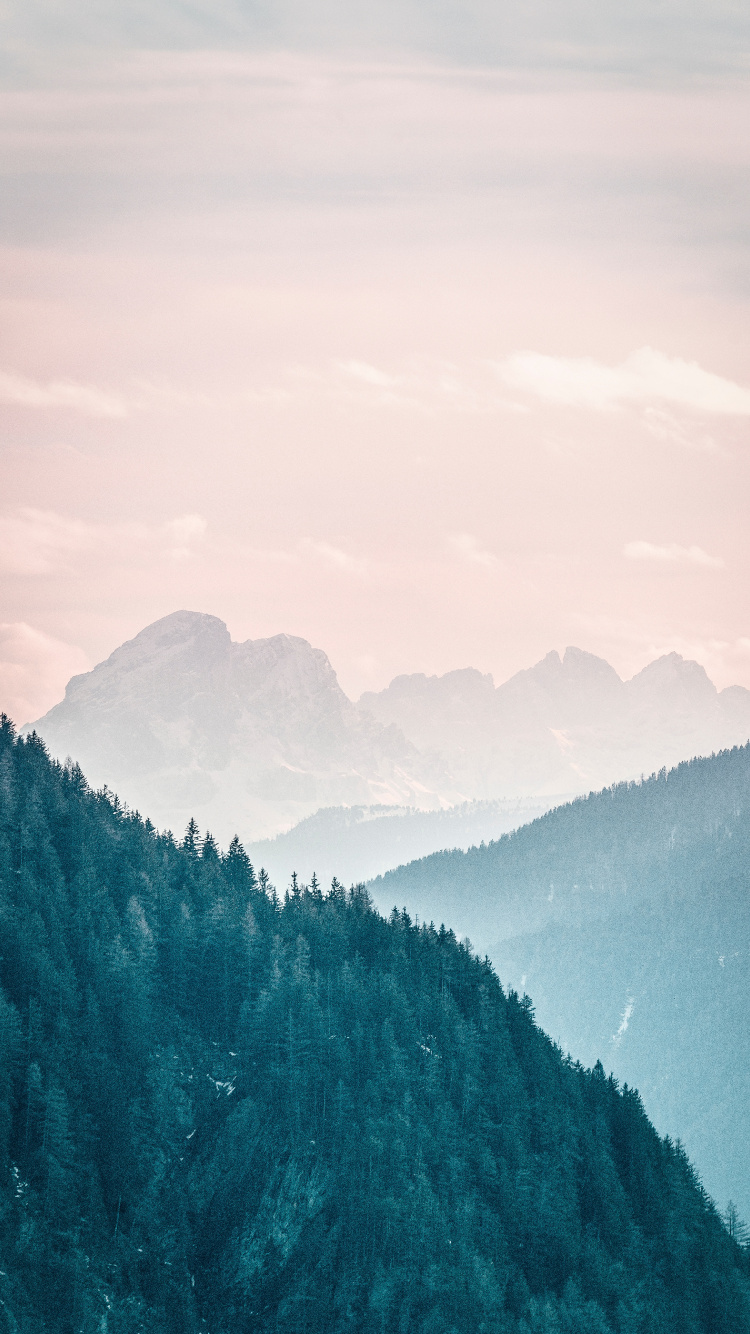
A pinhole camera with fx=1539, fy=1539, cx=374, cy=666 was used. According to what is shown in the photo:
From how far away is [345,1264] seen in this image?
429 feet

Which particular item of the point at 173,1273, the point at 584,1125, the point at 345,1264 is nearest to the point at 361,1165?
the point at 345,1264

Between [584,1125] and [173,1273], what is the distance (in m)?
52.6

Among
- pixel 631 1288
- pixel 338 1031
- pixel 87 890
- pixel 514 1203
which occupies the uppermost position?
pixel 87 890

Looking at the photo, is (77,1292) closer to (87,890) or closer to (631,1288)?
(87,890)

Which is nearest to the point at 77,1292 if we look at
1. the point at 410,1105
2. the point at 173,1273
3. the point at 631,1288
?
the point at 173,1273

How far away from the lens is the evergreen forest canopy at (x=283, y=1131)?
12238cm

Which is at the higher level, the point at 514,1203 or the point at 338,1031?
the point at 338,1031

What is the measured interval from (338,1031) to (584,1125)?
2960 cm

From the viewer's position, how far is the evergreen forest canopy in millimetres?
122375

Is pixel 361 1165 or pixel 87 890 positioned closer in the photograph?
pixel 361 1165

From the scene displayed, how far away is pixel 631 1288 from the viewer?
145625 millimetres

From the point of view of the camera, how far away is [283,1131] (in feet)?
454

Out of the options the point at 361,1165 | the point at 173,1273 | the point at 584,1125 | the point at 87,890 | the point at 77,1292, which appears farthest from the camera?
the point at 584,1125

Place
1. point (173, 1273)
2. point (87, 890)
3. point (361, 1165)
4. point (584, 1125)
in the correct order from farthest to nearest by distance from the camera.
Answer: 1. point (584, 1125)
2. point (87, 890)
3. point (361, 1165)
4. point (173, 1273)
